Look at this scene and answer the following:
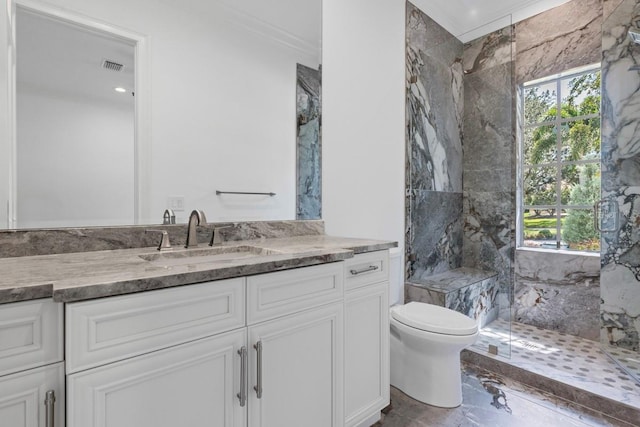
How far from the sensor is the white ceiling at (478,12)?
2740 millimetres

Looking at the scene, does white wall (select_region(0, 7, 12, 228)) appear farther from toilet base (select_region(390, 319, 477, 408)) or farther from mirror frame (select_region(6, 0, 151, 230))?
toilet base (select_region(390, 319, 477, 408))

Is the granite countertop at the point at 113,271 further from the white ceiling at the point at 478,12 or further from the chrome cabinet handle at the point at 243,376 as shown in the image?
the white ceiling at the point at 478,12

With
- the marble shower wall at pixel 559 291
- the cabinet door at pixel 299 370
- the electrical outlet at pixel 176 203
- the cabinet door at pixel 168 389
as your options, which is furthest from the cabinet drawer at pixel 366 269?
the marble shower wall at pixel 559 291

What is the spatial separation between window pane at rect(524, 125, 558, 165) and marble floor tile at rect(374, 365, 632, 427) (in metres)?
1.96

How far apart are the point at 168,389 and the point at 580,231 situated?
3.19 metres

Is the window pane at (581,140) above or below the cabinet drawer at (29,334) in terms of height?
above

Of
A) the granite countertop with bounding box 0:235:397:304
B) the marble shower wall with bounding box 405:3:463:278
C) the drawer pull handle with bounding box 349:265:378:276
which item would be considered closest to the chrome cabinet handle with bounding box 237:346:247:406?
the granite countertop with bounding box 0:235:397:304

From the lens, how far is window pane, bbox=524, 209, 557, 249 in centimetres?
284

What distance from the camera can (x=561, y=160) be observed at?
9.23 feet

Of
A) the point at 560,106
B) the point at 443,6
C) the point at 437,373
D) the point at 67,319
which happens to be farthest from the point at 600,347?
the point at 67,319

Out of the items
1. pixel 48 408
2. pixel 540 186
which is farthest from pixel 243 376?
pixel 540 186

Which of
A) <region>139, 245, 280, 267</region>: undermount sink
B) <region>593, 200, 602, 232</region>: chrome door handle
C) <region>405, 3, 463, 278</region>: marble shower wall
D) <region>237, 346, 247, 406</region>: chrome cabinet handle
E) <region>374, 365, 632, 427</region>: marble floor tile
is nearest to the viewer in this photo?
<region>237, 346, 247, 406</region>: chrome cabinet handle

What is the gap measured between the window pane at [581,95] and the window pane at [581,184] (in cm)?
46

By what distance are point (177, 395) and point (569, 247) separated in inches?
124
